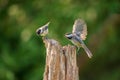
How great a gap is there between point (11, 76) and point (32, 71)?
43 cm

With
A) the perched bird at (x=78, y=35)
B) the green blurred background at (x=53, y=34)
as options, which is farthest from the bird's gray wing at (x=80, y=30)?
the green blurred background at (x=53, y=34)

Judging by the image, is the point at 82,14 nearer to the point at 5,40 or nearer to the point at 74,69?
the point at 5,40

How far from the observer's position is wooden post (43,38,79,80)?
14.5ft

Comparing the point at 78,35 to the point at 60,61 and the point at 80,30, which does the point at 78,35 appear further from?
the point at 60,61

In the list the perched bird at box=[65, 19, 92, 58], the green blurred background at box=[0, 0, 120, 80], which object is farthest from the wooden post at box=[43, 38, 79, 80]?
the green blurred background at box=[0, 0, 120, 80]

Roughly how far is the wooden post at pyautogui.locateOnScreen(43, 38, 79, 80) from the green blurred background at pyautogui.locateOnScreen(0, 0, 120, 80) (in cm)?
419

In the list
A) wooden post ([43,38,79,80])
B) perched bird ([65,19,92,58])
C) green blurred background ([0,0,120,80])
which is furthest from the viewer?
green blurred background ([0,0,120,80])

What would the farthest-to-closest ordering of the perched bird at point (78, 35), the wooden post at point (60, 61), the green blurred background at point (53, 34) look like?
the green blurred background at point (53, 34), the perched bird at point (78, 35), the wooden post at point (60, 61)

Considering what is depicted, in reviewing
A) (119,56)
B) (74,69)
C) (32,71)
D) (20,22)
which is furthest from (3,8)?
(74,69)

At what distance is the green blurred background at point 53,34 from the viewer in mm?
8969

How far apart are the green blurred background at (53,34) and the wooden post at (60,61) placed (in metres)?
4.19

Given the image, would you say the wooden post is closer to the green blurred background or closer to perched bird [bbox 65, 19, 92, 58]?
perched bird [bbox 65, 19, 92, 58]

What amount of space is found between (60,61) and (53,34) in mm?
4365

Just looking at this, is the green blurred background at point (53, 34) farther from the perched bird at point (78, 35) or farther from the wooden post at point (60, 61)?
the wooden post at point (60, 61)
